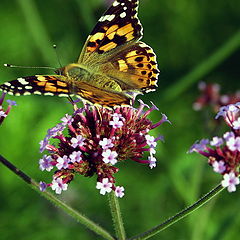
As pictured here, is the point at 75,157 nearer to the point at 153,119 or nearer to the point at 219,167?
the point at 219,167

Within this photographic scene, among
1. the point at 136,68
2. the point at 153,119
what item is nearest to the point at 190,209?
the point at 136,68

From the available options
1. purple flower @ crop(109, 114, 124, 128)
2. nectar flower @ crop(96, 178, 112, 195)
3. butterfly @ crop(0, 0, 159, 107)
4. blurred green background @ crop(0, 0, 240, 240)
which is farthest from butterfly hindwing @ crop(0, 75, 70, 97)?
blurred green background @ crop(0, 0, 240, 240)

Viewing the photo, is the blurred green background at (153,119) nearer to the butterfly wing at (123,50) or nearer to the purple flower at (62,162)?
the butterfly wing at (123,50)

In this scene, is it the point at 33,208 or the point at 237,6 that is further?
the point at 237,6

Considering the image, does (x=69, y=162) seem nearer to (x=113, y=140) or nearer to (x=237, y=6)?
(x=113, y=140)

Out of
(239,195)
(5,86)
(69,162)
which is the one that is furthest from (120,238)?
(239,195)

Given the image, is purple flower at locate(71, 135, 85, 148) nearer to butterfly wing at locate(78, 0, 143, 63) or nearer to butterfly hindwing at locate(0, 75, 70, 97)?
butterfly hindwing at locate(0, 75, 70, 97)
